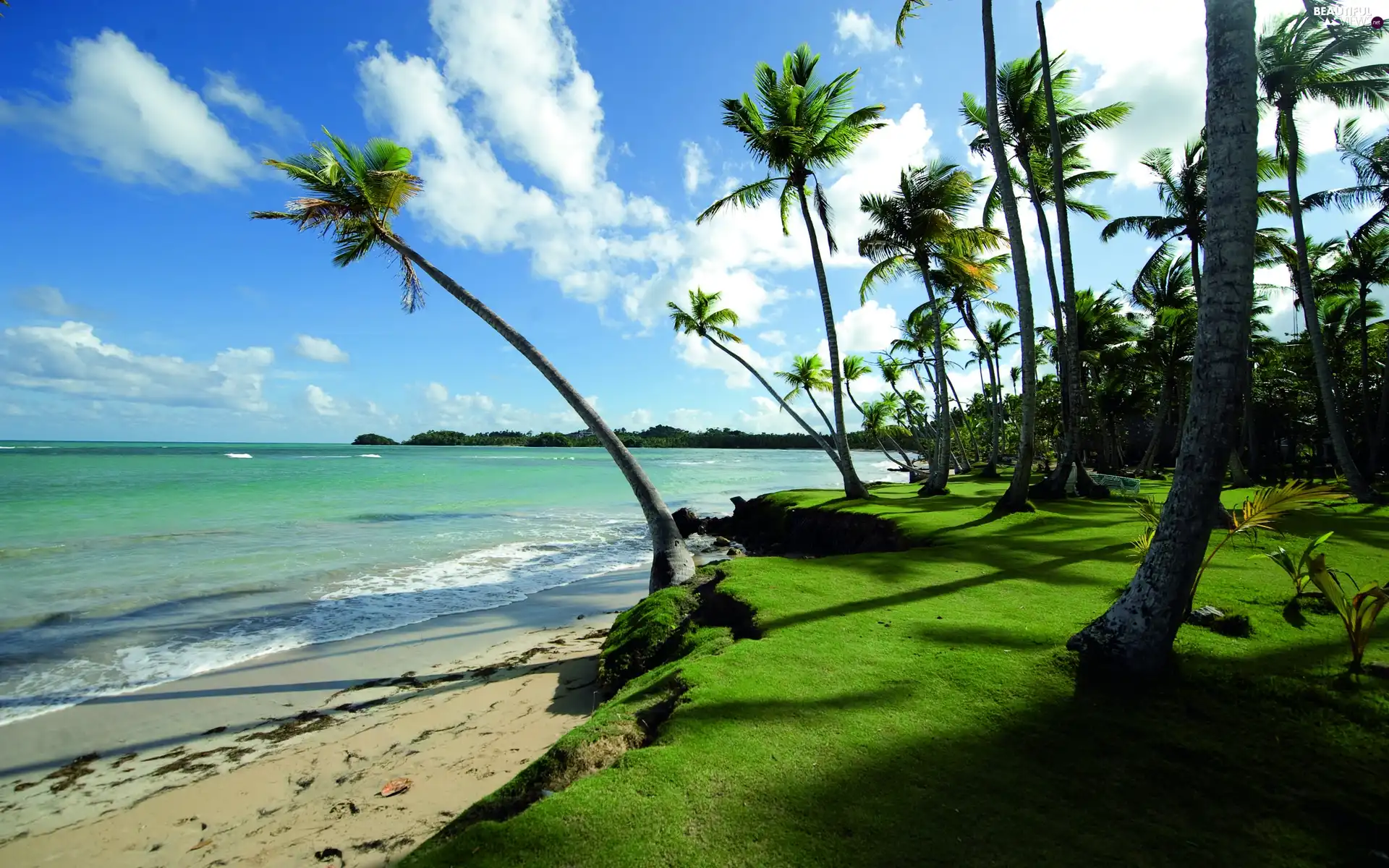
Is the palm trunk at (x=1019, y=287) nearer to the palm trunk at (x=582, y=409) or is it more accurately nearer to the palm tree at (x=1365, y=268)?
the palm trunk at (x=582, y=409)

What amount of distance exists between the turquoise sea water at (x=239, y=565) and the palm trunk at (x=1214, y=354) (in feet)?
29.9

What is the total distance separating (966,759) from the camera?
9.45 feet

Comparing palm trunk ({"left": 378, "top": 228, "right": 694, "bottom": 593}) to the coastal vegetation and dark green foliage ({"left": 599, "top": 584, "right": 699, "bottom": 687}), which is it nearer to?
the coastal vegetation

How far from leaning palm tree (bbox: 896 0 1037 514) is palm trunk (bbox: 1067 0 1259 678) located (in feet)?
24.3

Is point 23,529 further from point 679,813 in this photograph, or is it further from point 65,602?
point 679,813

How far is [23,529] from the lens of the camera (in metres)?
15.8

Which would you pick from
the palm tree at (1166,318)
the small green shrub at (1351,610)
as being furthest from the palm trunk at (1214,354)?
the palm tree at (1166,318)

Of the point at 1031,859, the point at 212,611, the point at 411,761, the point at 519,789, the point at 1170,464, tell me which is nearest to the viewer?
the point at 1031,859

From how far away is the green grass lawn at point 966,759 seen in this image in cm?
233

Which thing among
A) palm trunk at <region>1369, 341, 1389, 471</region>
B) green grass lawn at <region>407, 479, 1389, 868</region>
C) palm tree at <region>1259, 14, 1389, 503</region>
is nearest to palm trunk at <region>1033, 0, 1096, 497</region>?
palm tree at <region>1259, 14, 1389, 503</region>

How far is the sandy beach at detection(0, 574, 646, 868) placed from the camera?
3846 millimetres

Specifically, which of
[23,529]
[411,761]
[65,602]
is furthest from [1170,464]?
[23,529]

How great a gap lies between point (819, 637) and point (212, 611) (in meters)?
9.80

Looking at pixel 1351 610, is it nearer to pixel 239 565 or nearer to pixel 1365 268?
pixel 239 565
